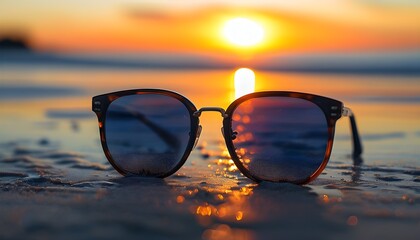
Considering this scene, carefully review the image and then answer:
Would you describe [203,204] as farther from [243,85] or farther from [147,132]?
[243,85]

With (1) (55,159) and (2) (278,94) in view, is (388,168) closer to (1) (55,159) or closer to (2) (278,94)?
(2) (278,94)

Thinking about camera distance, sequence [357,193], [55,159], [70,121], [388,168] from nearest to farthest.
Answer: [357,193] < [388,168] < [55,159] < [70,121]

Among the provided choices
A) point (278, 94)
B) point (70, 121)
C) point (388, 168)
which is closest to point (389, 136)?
point (388, 168)

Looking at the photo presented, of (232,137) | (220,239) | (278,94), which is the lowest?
(220,239)

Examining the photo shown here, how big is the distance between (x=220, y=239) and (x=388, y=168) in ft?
5.09

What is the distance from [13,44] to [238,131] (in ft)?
96.7

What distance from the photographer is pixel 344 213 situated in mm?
2129

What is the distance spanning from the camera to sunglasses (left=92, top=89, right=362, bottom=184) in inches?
107

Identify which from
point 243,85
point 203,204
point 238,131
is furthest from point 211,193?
point 243,85

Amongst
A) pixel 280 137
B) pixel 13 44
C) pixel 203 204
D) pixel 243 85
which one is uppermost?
pixel 13 44

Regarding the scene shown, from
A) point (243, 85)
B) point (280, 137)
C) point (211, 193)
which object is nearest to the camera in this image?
point (211, 193)

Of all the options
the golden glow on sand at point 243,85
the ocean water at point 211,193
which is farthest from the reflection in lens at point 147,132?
the golden glow on sand at point 243,85

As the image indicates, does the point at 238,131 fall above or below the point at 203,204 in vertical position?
above

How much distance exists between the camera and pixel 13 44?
30.3 meters
